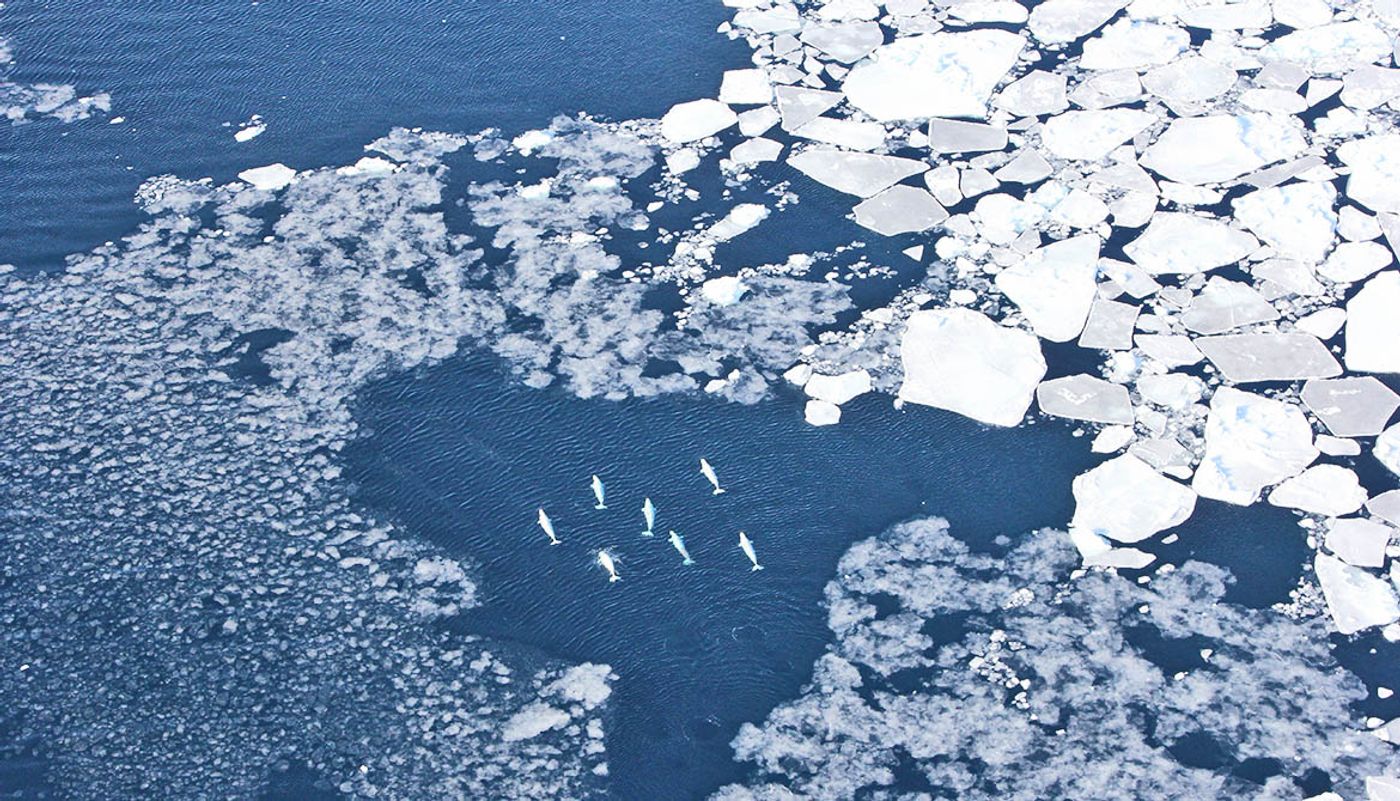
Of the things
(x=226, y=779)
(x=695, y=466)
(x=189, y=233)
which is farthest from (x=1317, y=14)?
(x=226, y=779)

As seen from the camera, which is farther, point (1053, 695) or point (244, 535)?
point (244, 535)

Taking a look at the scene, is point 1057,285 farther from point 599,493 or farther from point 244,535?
point 244,535

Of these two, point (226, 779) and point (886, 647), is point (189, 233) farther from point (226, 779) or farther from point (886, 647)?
point (886, 647)

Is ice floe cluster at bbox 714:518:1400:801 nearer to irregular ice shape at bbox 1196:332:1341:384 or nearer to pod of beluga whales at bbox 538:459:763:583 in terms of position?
pod of beluga whales at bbox 538:459:763:583

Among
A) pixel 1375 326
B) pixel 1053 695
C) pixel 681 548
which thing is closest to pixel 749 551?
pixel 681 548

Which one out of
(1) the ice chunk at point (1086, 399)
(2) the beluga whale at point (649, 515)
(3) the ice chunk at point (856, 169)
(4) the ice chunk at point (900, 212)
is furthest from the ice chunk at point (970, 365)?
(2) the beluga whale at point (649, 515)
